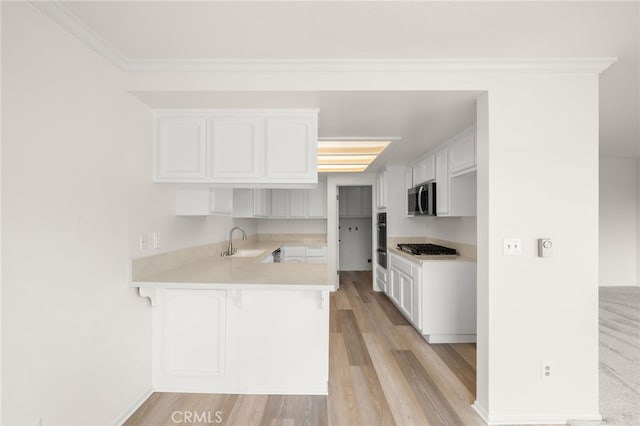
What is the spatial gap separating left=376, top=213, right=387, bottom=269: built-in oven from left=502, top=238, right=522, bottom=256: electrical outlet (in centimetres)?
303

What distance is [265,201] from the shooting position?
5559mm

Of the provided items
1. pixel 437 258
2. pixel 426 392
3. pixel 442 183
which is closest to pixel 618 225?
pixel 442 183

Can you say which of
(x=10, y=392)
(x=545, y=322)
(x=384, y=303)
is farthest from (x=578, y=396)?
(x=10, y=392)

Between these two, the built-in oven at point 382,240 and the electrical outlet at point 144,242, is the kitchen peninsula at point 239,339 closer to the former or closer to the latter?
the electrical outlet at point 144,242

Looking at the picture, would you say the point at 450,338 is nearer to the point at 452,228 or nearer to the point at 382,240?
the point at 452,228

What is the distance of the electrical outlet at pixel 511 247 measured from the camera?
2012mm

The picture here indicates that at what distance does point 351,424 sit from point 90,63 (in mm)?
2803

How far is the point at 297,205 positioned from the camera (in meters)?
6.15

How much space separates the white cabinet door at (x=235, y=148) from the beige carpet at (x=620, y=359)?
311 centimetres

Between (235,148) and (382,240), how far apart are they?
3447 mm

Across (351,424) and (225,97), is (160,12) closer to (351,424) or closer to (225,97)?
(225,97)

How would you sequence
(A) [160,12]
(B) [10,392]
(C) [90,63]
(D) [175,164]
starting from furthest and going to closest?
(D) [175,164] → (C) [90,63] → (A) [160,12] → (B) [10,392]

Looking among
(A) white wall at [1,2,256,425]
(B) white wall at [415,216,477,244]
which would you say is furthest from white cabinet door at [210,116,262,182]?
(B) white wall at [415,216,477,244]

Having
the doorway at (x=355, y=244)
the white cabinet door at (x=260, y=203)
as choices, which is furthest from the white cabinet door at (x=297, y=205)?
the doorway at (x=355, y=244)
